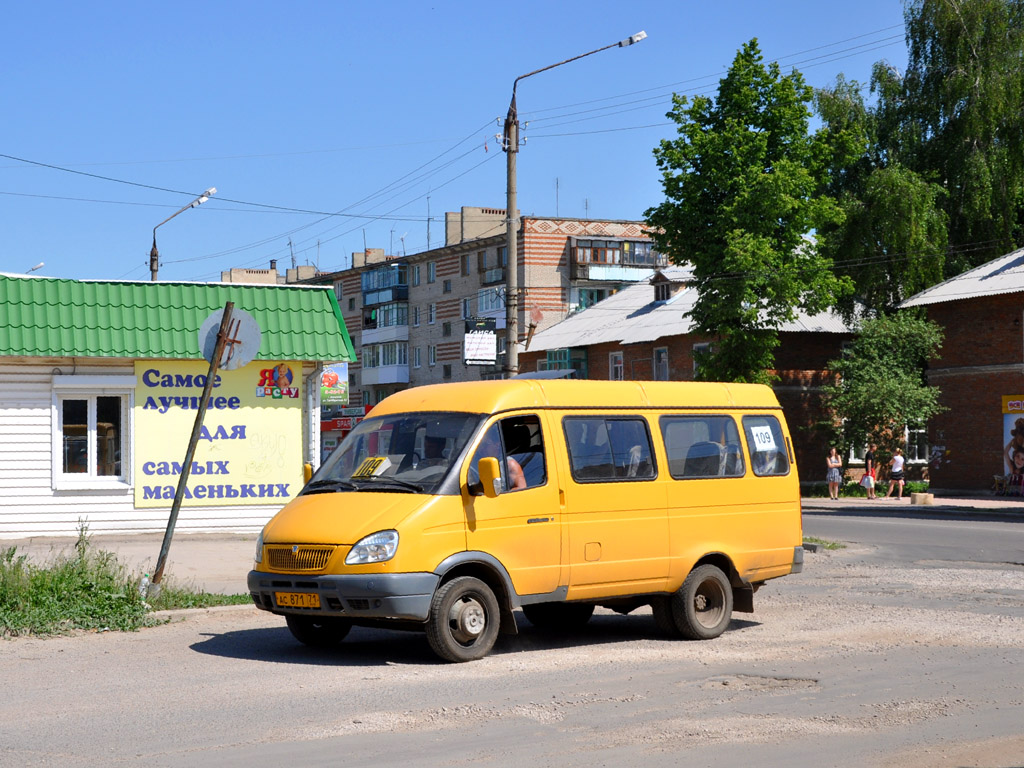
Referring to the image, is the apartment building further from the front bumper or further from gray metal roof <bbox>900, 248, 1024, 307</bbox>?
the front bumper

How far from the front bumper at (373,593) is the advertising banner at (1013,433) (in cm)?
3671

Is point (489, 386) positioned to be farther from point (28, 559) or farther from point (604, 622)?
point (28, 559)

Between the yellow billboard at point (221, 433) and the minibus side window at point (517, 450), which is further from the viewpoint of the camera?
the yellow billboard at point (221, 433)

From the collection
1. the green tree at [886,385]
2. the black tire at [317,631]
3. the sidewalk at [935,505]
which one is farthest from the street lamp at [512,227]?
the green tree at [886,385]

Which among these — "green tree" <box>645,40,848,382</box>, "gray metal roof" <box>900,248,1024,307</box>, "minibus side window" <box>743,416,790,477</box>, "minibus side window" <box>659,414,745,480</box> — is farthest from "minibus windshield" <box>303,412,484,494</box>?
"gray metal roof" <box>900,248,1024,307</box>

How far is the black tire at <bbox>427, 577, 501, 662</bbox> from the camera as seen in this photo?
31.0ft

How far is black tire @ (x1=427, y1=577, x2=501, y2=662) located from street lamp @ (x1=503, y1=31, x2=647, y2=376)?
10992 mm

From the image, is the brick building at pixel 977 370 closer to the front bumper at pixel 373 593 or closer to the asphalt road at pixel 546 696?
the asphalt road at pixel 546 696

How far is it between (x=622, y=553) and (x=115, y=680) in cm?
414

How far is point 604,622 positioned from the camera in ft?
40.4

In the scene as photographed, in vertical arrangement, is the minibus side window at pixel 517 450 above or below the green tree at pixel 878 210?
below

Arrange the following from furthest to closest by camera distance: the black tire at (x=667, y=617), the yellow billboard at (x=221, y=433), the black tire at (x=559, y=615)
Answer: the yellow billboard at (x=221, y=433), the black tire at (x=559, y=615), the black tire at (x=667, y=617)

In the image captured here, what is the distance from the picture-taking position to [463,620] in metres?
9.65

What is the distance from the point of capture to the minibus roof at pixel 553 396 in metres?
10.3
